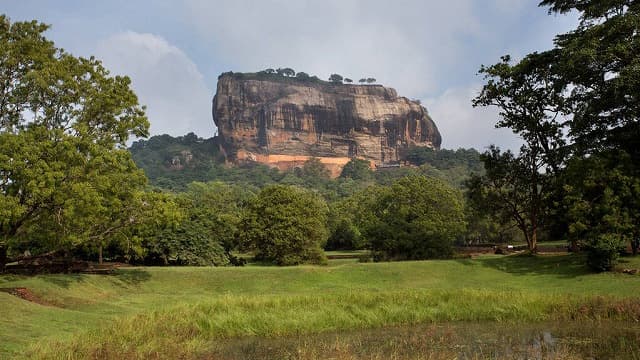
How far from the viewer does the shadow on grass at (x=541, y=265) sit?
24.8 metres

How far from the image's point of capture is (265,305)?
1706 cm

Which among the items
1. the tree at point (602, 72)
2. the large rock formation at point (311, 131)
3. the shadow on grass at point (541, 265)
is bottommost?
the shadow on grass at point (541, 265)

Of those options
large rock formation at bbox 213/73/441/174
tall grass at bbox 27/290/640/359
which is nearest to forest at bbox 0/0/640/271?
tall grass at bbox 27/290/640/359

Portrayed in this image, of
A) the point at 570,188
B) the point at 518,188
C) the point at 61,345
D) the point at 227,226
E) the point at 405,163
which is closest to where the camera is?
the point at 61,345

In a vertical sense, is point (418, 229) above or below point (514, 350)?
above

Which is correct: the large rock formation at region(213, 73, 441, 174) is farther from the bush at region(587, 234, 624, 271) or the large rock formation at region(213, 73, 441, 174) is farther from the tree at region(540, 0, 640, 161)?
the bush at region(587, 234, 624, 271)

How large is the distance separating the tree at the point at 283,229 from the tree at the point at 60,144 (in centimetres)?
1126

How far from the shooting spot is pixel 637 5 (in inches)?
946

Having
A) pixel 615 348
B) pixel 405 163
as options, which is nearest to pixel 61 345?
pixel 615 348

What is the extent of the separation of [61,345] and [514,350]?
1023 centimetres

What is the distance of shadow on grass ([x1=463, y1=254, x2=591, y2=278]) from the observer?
24.8 metres

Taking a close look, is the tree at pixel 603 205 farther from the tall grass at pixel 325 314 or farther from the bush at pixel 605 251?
the tall grass at pixel 325 314

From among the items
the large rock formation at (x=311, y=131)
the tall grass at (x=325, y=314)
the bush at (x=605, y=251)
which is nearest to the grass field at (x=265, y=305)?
the tall grass at (x=325, y=314)

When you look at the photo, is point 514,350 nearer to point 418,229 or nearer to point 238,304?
point 238,304
